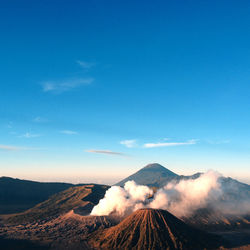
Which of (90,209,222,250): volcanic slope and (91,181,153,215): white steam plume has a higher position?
(91,181,153,215): white steam plume

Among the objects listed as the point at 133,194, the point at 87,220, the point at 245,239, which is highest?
the point at 133,194

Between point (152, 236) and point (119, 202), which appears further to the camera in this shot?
point (119, 202)

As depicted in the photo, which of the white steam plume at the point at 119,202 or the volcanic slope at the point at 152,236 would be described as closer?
the volcanic slope at the point at 152,236

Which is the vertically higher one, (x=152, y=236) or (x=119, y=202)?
(x=119, y=202)

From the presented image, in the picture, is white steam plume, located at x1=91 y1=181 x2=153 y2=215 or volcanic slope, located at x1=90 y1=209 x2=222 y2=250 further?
white steam plume, located at x1=91 y1=181 x2=153 y2=215

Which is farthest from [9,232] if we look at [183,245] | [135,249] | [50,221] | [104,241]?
[183,245]

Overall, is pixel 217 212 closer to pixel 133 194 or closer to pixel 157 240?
pixel 133 194

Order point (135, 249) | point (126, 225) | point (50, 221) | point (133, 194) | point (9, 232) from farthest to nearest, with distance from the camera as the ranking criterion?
point (133, 194), point (50, 221), point (9, 232), point (126, 225), point (135, 249)

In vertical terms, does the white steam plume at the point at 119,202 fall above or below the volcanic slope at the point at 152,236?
above
